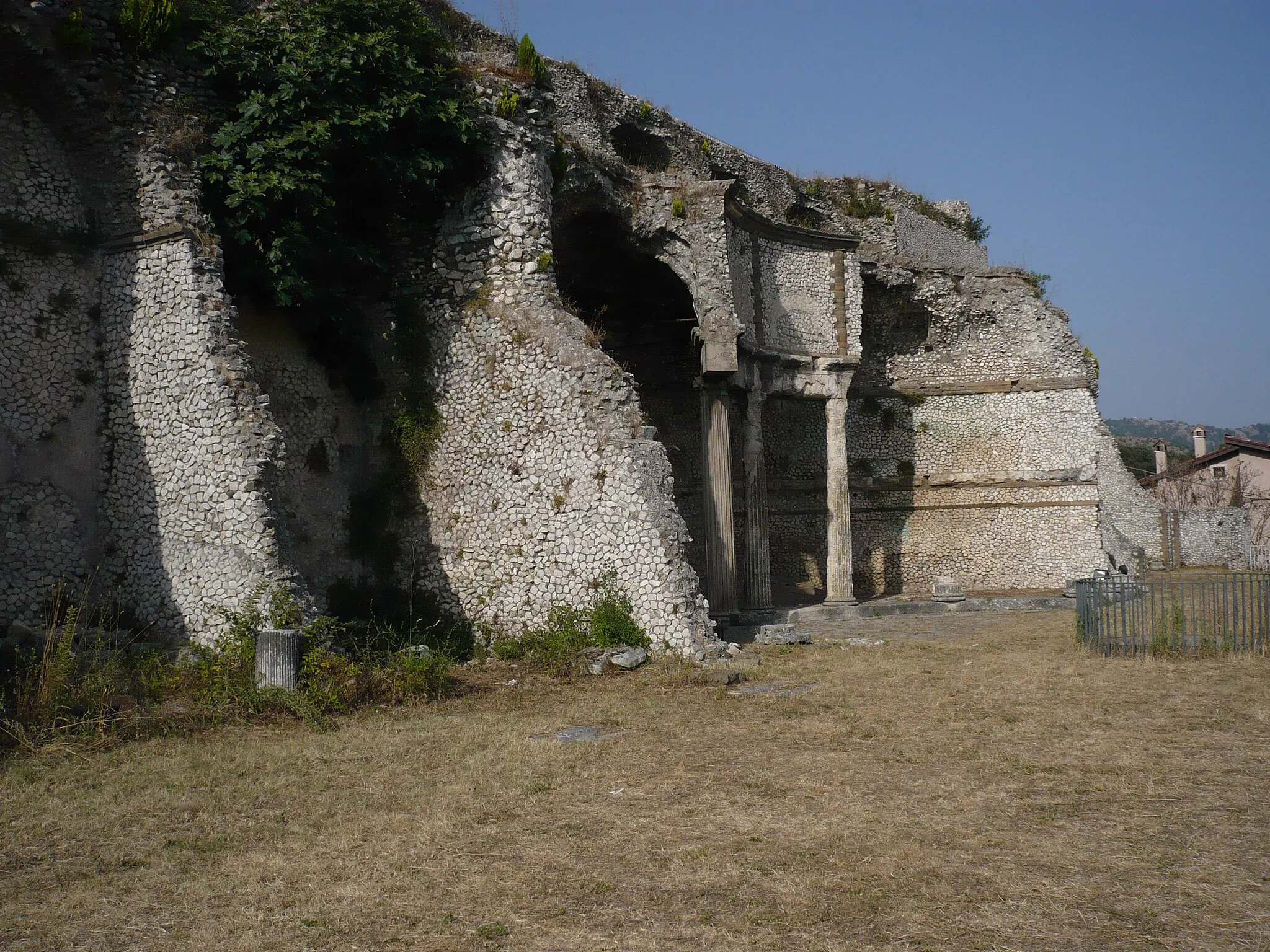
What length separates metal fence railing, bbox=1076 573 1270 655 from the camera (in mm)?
12836

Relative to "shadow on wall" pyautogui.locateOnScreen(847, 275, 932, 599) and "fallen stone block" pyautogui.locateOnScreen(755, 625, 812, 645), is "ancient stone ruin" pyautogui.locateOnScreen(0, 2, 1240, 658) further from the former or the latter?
"shadow on wall" pyautogui.locateOnScreen(847, 275, 932, 599)

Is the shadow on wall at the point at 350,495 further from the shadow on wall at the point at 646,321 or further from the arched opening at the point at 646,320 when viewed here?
the arched opening at the point at 646,320

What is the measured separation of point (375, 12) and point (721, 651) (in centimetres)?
932

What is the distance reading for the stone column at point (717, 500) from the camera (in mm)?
17672

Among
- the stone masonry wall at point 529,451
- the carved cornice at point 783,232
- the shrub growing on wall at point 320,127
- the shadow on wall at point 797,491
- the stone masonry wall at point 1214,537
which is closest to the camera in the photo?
the shrub growing on wall at point 320,127

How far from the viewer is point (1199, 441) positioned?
171 ft

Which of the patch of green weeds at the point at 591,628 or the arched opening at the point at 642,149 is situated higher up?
the arched opening at the point at 642,149

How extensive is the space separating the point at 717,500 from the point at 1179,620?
7322 millimetres

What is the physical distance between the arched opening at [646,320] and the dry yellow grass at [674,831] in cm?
967

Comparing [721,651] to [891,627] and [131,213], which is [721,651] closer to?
[891,627]

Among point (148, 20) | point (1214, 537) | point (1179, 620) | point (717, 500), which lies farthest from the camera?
point (1214, 537)

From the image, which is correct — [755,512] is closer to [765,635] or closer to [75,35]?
[765,635]

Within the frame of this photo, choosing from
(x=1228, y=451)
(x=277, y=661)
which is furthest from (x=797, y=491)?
(x=1228, y=451)

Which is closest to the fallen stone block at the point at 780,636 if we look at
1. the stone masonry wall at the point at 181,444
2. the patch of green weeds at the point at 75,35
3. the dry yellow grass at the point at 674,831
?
the dry yellow grass at the point at 674,831
